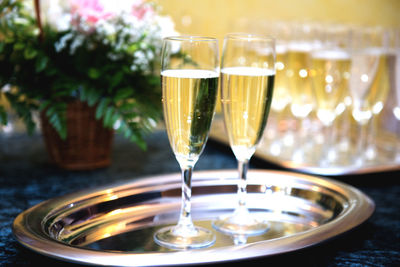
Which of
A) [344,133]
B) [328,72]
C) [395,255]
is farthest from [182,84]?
[344,133]

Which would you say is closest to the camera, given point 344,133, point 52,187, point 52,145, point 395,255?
point 395,255

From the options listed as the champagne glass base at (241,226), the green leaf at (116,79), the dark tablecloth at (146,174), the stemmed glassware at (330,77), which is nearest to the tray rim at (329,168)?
the dark tablecloth at (146,174)

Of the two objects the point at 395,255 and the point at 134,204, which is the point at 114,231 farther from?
the point at 395,255

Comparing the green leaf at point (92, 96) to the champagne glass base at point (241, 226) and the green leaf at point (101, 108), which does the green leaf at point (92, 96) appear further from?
the champagne glass base at point (241, 226)

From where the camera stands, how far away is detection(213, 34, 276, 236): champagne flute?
897 millimetres

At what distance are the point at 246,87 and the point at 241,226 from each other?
0.83 feet

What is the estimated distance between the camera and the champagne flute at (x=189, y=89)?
812 mm

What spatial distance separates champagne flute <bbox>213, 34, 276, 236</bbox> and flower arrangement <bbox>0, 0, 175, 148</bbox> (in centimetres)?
33

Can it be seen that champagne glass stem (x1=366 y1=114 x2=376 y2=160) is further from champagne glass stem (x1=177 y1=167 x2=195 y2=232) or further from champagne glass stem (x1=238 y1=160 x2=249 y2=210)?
champagne glass stem (x1=177 y1=167 x2=195 y2=232)

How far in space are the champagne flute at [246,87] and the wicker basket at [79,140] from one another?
0.47 m

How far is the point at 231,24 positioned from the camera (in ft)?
7.38

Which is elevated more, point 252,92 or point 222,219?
point 252,92

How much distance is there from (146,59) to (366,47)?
61 cm

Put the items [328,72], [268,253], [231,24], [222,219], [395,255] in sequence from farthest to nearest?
[231,24], [328,72], [222,219], [395,255], [268,253]
